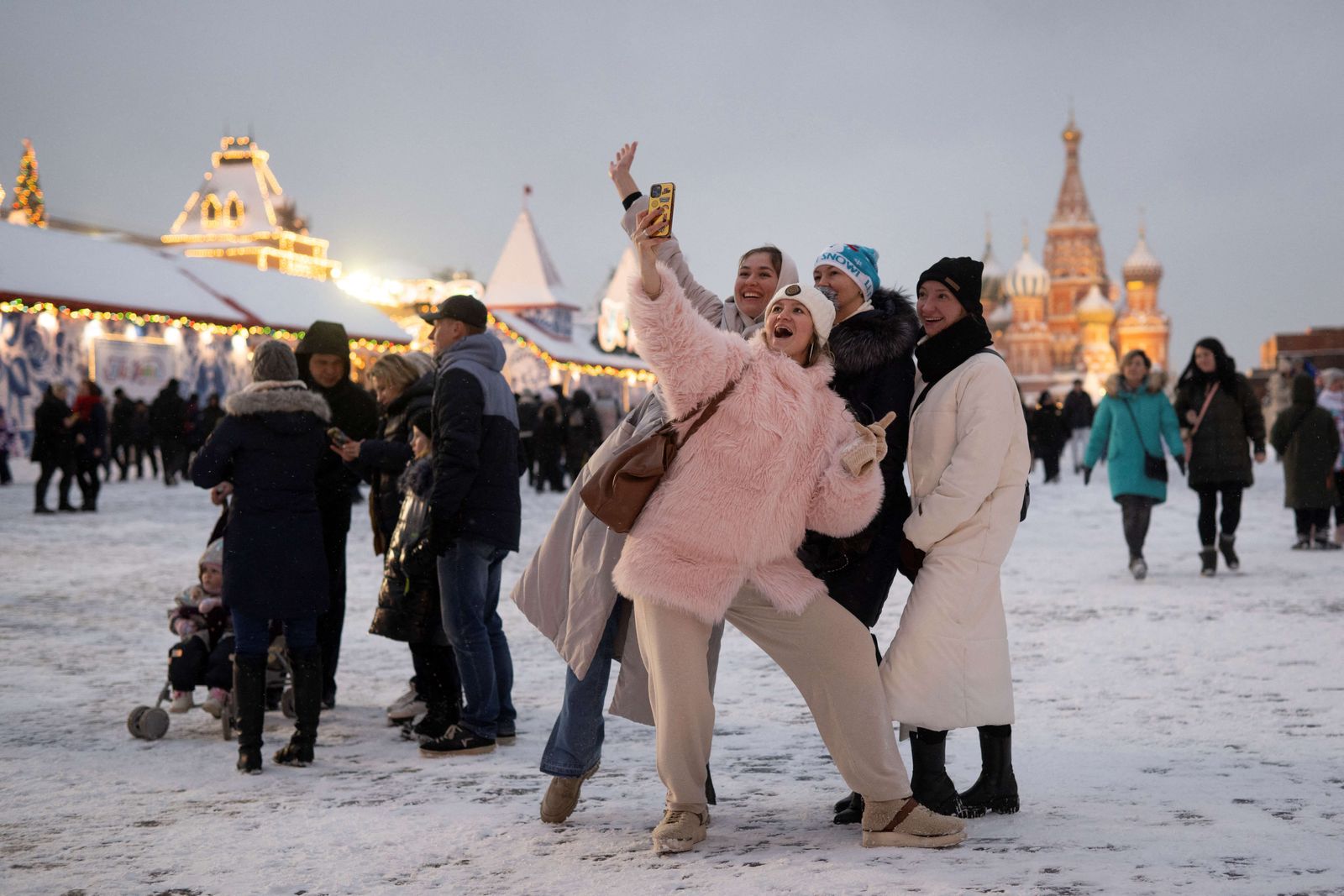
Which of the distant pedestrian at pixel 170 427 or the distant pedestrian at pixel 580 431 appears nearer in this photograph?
the distant pedestrian at pixel 580 431

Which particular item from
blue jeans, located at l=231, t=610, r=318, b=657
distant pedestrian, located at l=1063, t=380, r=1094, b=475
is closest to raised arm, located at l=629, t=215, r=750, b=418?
blue jeans, located at l=231, t=610, r=318, b=657

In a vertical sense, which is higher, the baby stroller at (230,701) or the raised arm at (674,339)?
the raised arm at (674,339)

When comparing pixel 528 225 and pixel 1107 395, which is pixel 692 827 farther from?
pixel 528 225

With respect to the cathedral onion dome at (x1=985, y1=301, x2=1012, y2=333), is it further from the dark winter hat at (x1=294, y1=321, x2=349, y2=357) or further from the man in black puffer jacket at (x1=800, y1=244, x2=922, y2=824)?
the man in black puffer jacket at (x1=800, y1=244, x2=922, y2=824)

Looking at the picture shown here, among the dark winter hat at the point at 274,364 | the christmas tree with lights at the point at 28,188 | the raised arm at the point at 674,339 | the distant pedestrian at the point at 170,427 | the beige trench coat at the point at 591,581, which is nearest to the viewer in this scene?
the raised arm at the point at 674,339

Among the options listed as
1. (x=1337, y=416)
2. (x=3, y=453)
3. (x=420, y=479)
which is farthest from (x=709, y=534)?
(x=3, y=453)

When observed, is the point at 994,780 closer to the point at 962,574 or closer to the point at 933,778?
the point at 933,778

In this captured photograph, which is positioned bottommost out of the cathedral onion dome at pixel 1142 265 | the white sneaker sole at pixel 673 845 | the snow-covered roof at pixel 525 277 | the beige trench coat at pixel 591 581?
the white sneaker sole at pixel 673 845

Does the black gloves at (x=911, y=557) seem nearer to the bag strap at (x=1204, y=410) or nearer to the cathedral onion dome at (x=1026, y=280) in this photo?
the bag strap at (x=1204, y=410)

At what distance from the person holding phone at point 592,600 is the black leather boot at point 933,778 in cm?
63

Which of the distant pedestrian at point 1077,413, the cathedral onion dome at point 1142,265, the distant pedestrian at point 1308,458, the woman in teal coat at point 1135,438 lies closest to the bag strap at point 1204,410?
the woman in teal coat at point 1135,438

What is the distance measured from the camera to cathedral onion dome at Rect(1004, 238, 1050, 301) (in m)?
104

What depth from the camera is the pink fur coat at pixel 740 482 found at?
3.55 meters

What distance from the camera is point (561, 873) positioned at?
11.6 feet
